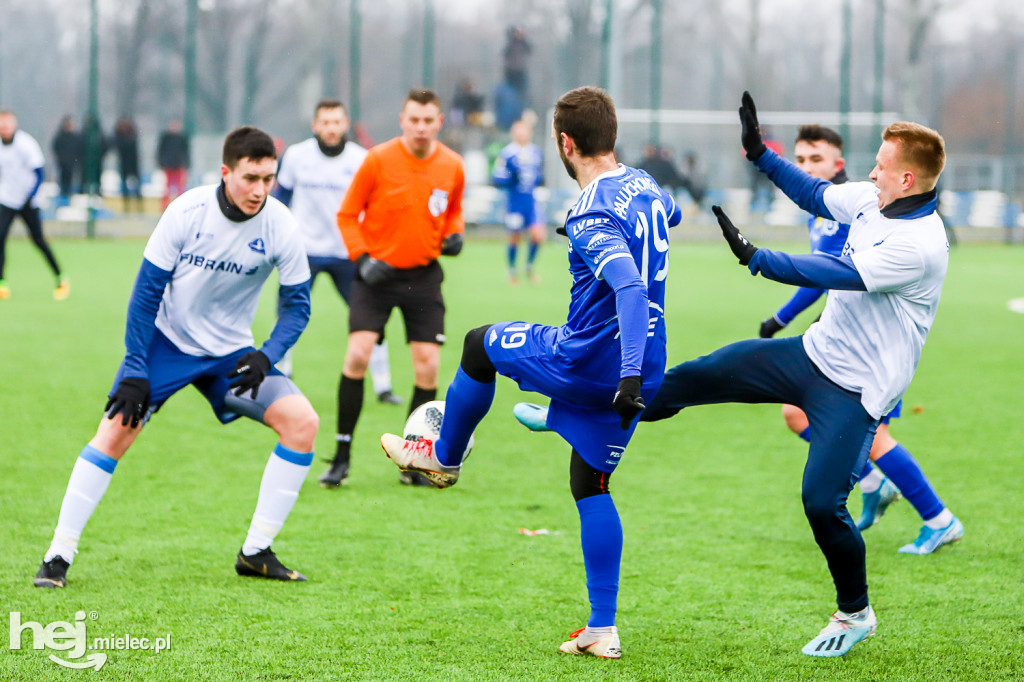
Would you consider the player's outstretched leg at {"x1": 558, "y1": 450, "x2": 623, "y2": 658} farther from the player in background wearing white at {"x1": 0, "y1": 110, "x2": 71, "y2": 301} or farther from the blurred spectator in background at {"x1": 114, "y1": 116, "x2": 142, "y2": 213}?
the blurred spectator in background at {"x1": 114, "y1": 116, "x2": 142, "y2": 213}

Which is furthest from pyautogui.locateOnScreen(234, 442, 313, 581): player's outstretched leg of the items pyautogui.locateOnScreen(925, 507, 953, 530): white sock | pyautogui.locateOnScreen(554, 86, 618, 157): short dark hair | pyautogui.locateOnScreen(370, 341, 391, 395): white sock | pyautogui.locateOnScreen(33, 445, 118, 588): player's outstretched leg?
pyautogui.locateOnScreen(370, 341, 391, 395): white sock

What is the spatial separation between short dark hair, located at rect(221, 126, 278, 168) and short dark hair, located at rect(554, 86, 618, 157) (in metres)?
1.31

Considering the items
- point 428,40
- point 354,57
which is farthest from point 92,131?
point 428,40

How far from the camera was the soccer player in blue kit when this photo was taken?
12.3 ft

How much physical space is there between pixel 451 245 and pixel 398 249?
0.32 m

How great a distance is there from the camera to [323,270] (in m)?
8.51

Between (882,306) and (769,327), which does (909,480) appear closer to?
(769,327)

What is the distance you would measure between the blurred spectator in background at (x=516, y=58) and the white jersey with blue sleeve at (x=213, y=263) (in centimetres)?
2415

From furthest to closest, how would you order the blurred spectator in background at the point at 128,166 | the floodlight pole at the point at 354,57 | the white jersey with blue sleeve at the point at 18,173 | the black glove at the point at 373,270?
the floodlight pole at the point at 354,57 < the blurred spectator in background at the point at 128,166 < the white jersey with blue sleeve at the point at 18,173 < the black glove at the point at 373,270

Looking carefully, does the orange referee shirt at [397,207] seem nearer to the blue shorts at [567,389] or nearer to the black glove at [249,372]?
the black glove at [249,372]

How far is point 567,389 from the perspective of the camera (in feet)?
13.0

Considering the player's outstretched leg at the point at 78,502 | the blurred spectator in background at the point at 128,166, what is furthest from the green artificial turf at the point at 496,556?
the blurred spectator in background at the point at 128,166

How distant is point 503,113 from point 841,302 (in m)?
24.7
